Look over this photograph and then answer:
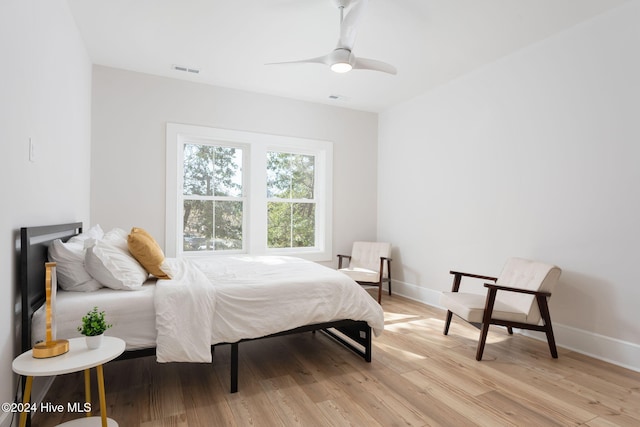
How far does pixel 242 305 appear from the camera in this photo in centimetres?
232

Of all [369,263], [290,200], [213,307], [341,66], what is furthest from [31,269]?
[369,263]

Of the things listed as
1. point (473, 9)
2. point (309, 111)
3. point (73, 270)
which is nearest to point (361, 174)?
point (309, 111)

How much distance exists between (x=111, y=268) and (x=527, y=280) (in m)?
3.25

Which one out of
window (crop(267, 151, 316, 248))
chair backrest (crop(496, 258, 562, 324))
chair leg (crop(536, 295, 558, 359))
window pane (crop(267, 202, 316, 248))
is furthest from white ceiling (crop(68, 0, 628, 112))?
chair leg (crop(536, 295, 558, 359))

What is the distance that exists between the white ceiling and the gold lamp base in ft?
8.23

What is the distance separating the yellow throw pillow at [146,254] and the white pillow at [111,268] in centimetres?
10

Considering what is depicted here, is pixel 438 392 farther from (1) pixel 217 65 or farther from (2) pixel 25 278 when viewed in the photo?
(1) pixel 217 65

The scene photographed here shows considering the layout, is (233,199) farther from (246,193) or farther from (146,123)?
(146,123)

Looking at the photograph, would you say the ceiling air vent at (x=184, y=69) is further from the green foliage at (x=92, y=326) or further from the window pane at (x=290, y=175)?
the green foliage at (x=92, y=326)

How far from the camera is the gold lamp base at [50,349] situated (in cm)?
154

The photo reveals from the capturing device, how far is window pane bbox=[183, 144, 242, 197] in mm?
4418

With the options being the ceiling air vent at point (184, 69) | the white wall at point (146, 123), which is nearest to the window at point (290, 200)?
the white wall at point (146, 123)

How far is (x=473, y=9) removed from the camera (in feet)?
8.99

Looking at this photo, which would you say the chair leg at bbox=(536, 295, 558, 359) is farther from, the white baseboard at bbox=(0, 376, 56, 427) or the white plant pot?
the white baseboard at bbox=(0, 376, 56, 427)
